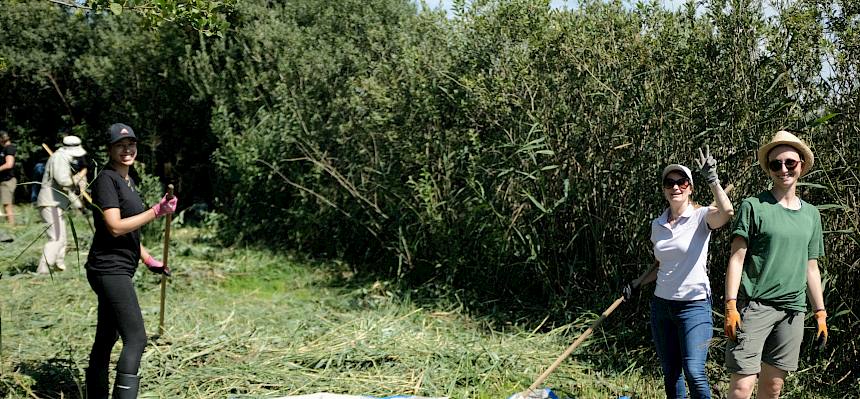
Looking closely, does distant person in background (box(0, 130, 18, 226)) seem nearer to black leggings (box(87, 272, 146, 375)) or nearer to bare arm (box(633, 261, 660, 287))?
black leggings (box(87, 272, 146, 375))

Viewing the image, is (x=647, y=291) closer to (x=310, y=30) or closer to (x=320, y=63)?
(x=320, y=63)

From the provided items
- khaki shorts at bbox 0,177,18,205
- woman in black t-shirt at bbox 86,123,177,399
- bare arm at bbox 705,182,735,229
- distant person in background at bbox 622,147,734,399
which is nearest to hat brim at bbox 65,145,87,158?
khaki shorts at bbox 0,177,18,205

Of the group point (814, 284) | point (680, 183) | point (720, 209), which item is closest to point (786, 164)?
point (720, 209)

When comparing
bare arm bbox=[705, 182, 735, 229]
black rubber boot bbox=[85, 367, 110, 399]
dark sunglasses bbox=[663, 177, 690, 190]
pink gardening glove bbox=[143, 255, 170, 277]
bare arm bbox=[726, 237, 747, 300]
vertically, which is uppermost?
dark sunglasses bbox=[663, 177, 690, 190]

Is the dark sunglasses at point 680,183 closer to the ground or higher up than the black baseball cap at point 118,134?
closer to the ground

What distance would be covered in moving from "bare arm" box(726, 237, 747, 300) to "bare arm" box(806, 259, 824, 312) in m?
0.32

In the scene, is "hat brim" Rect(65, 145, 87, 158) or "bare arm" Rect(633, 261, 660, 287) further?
"hat brim" Rect(65, 145, 87, 158)

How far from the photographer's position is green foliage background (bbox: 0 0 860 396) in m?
4.27

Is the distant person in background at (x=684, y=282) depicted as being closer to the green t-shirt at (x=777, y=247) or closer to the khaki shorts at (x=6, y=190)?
the green t-shirt at (x=777, y=247)

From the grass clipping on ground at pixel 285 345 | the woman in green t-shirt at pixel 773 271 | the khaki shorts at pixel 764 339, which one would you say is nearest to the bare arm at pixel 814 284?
the woman in green t-shirt at pixel 773 271

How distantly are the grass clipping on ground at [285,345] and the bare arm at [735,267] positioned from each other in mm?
1190

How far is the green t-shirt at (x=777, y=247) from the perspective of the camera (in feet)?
11.1

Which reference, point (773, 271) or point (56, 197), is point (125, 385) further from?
point (56, 197)

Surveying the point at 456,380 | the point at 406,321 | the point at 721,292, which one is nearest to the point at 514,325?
the point at 406,321
